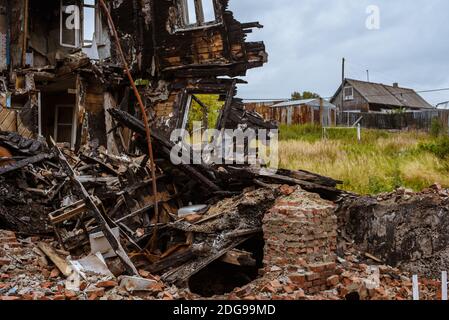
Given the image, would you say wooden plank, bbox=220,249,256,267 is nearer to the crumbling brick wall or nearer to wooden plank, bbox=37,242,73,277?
the crumbling brick wall

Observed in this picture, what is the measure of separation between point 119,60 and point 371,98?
28.9m

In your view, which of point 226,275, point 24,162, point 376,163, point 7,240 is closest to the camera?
point 226,275

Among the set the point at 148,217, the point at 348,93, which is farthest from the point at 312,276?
the point at 348,93

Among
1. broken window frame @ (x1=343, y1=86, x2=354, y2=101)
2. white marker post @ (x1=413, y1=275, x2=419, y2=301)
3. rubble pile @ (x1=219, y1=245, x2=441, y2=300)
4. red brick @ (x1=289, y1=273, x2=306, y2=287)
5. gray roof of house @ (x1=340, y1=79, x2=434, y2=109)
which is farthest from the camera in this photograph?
broken window frame @ (x1=343, y1=86, x2=354, y2=101)

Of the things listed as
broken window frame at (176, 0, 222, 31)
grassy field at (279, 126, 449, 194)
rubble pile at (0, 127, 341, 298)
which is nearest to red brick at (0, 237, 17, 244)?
rubble pile at (0, 127, 341, 298)

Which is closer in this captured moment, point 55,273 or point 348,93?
point 55,273

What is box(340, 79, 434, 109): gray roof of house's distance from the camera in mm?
37688

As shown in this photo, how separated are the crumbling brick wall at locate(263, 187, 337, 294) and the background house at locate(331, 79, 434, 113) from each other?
107 feet

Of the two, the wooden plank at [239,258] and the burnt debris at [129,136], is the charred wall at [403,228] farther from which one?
the wooden plank at [239,258]

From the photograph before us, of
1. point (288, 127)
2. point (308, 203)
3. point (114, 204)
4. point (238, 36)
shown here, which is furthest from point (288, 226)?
point (288, 127)

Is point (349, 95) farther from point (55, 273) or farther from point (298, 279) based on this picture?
point (55, 273)

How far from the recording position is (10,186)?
7.26 meters

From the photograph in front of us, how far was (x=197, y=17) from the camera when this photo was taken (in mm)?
11781
